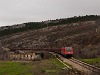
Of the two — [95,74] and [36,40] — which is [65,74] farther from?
[36,40]

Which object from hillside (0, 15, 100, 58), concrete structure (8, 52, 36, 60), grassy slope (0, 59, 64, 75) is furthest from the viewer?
hillside (0, 15, 100, 58)

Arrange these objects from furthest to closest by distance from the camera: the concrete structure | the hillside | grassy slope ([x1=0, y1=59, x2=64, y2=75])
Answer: the hillside < the concrete structure < grassy slope ([x1=0, y1=59, x2=64, y2=75])

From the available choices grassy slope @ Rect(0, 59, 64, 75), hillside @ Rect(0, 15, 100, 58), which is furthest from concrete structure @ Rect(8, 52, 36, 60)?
grassy slope @ Rect(0, 59, 64, 75)

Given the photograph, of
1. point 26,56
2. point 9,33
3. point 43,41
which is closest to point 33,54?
point 26,56

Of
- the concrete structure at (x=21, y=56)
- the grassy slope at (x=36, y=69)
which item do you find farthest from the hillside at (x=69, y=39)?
the grassy slope at (x=36, y=69)

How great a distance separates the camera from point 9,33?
646ft

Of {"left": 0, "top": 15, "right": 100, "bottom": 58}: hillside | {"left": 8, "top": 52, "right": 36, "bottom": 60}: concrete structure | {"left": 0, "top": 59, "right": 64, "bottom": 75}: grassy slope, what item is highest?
{"left": 0, "top": 15, "right": 100, "bottom": 58}: hillside

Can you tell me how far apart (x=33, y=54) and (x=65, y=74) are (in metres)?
45.9

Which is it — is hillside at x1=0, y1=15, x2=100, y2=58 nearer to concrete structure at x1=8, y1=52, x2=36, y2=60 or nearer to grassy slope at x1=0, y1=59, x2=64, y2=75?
concrete structure at x1=8, y1=52, x2=36, y2=60

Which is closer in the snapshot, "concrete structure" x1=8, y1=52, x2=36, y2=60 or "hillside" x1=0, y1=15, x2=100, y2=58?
"concrete structure" x1=8, y1=52, x2=36, y2=60

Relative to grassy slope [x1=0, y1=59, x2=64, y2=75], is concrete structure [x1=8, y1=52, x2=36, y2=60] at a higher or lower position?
lower

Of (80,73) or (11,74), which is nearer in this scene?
(80,73)

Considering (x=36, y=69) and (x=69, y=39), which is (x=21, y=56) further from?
(x=69, y=39)

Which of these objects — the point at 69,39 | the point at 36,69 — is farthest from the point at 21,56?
the point at 69,39
